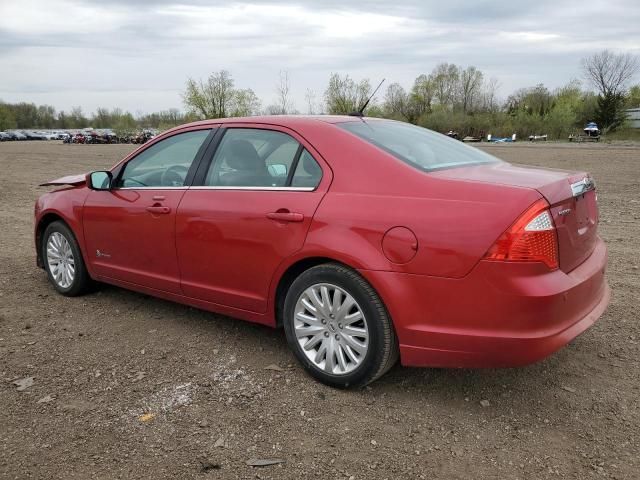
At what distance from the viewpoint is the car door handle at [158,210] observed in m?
4.11

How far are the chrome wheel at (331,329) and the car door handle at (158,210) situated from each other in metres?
1.30

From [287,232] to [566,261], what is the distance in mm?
1549

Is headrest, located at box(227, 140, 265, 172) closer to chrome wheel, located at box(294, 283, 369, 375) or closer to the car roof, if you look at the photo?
the car roof

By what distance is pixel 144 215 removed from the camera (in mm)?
4285

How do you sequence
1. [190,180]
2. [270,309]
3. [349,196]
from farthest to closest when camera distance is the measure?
1. [190,180]
2. [270,309]
3. [349,196]

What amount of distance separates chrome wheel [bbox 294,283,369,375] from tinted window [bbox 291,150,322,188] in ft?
2.06

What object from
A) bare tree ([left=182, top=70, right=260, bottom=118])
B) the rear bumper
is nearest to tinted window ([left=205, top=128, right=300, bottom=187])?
the rear bumper

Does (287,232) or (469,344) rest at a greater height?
(287,232)

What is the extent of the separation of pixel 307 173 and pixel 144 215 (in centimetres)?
148

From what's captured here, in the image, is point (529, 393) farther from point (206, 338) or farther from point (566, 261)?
point (206, 338)

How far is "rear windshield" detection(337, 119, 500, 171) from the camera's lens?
3394mm

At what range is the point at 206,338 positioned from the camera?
4.24m

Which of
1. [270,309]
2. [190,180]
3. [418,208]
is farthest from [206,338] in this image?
[418,208]

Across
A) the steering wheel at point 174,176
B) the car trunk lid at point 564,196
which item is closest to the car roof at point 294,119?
the steering wheel at point 174,176
